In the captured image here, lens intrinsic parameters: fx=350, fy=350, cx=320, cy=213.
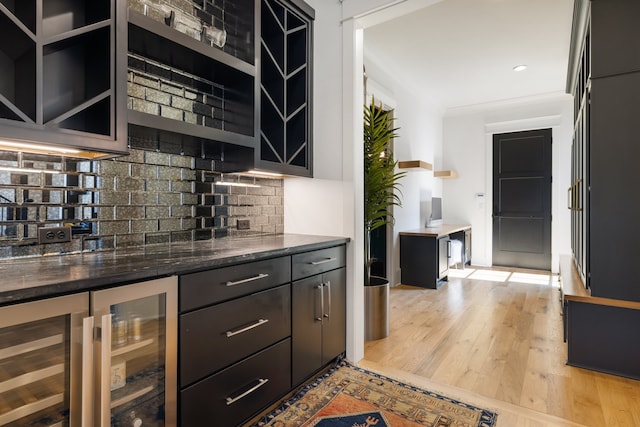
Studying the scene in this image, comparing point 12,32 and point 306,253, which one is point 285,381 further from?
point 12,32

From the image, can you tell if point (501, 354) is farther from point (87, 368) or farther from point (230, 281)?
point (87, 368)

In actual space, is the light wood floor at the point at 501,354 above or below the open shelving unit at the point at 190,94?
below

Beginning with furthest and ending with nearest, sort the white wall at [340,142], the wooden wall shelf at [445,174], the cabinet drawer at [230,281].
A: the wooden wall shelf at [445,174]
the white wall at [340,142]
the cabinet drawer at [230,281]

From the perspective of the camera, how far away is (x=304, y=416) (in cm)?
179

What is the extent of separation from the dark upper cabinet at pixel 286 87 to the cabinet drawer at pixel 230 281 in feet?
2.01

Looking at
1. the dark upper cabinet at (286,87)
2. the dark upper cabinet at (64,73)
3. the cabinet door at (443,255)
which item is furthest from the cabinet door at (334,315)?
the cabinet door at (443,255)

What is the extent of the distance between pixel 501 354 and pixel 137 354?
246cm

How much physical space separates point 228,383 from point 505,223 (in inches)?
229

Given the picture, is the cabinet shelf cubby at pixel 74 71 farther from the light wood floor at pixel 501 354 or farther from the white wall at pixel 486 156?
the white wall at pixel 486 156

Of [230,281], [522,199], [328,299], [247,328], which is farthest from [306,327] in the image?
[522,199]

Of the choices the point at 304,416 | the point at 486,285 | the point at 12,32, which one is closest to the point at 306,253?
the point at 304,416

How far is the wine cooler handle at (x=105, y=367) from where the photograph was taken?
1092mm

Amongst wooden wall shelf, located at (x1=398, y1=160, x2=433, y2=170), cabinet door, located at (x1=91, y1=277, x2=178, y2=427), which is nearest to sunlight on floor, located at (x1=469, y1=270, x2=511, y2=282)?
wooden wall shelf, located at (x1=398, y1=160, x2=433, y2=170)

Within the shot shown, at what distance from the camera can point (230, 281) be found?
4.97ft
